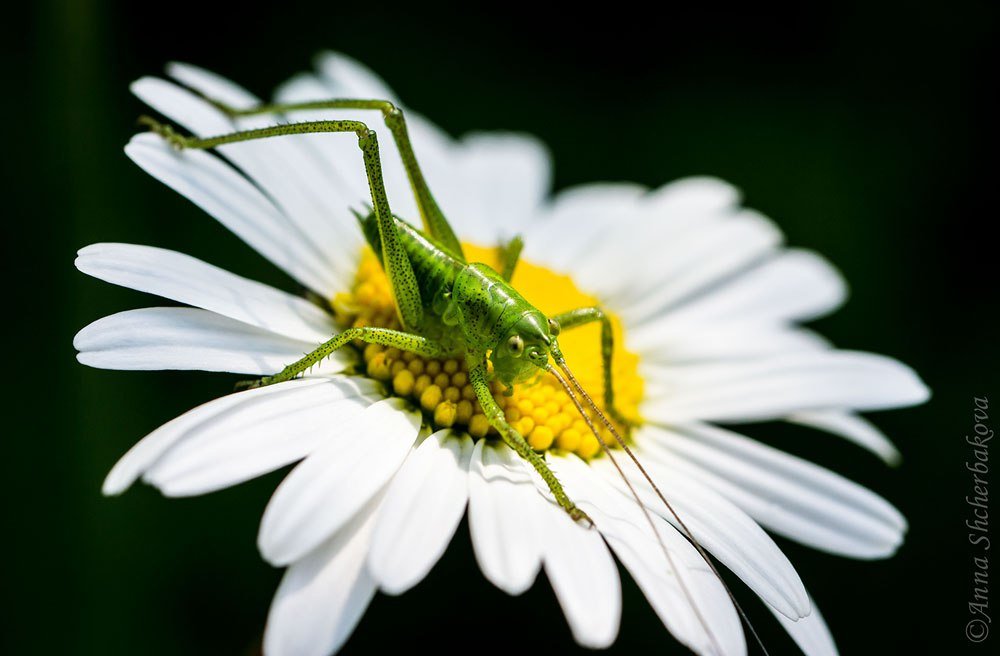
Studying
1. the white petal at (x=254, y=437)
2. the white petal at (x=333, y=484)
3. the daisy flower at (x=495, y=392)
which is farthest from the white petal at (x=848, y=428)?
the white petal at (x=254, y=437)

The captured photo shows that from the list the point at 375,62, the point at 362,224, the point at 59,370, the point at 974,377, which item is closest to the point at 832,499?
the point at 974,377

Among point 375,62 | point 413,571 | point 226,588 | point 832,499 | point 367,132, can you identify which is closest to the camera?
point 413,571

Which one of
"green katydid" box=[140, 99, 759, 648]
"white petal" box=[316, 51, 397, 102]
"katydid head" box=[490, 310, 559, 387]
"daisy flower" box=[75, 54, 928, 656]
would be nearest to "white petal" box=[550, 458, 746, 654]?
"daisy flower" box=[75, 54, 928, 656]

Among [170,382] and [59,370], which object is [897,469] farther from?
[59,370]

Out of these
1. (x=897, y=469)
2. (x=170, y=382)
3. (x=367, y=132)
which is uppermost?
(x=367, y=132)

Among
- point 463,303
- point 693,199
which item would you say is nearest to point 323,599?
point 463,303

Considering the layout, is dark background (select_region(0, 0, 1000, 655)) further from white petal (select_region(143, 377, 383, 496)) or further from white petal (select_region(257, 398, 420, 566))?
white petal (select_region(257, 398, 420, 566))
